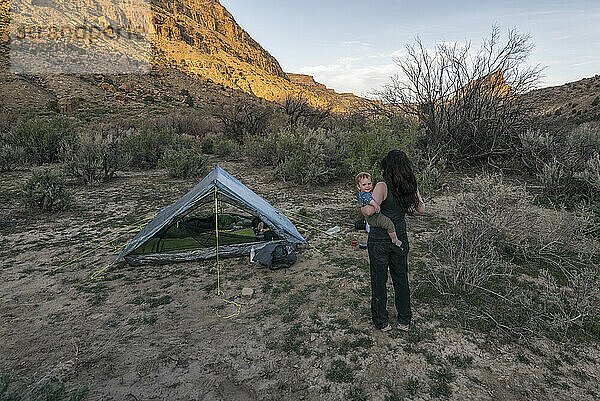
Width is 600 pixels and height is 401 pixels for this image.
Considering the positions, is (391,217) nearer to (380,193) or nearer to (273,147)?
(380,193)

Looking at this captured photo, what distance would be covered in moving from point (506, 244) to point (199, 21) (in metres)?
101

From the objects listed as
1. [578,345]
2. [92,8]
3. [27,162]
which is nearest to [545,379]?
[578,345]

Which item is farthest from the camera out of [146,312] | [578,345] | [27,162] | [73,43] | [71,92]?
[73,43]

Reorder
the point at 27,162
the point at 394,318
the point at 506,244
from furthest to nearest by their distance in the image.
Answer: the point at 27,162, the point at 506,244, the point at 394,318

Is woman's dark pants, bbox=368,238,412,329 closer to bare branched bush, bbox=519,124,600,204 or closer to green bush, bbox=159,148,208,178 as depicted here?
bare branched bush, bbox=519,124,600,204

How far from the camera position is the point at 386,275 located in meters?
2.89

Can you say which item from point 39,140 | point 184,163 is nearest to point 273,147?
point 184,163

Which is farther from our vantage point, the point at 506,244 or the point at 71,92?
the point at 71,92

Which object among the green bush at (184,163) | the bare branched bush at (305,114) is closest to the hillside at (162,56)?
the bare branched bush at (305,114)

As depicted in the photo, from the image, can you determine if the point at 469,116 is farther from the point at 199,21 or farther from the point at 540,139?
the point at 199,21

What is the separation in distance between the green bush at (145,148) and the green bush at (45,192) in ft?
20.2

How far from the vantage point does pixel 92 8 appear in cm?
5222

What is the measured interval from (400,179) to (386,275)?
0.90 m

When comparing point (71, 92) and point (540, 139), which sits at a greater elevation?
point (71, 92)
